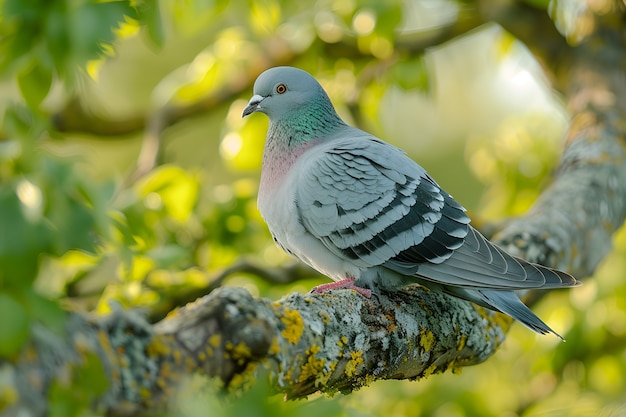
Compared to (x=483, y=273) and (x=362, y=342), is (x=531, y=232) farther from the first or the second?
(x=362, y=342)

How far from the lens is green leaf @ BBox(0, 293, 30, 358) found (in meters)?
1.24

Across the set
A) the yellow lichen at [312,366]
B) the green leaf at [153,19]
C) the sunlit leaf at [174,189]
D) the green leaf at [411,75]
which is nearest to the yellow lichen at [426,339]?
the yellow lichen at [312,366]

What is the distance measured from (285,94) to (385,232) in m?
1.07

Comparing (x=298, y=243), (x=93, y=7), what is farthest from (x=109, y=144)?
(x=93, y=7)

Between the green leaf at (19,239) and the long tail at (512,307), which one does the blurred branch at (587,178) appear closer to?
the long tail at (512,307)

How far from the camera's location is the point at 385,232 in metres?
3.25

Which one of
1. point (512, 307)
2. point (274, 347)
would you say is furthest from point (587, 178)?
point (274, 347)

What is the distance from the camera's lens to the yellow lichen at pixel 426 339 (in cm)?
278

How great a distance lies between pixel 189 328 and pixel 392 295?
139 cm

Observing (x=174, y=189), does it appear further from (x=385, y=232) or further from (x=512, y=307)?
(x=512, y=307)

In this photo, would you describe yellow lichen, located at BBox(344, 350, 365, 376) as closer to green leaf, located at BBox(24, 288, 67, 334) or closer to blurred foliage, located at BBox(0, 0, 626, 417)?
blurred foliage, located at BBox(0, 0, 626, 417)

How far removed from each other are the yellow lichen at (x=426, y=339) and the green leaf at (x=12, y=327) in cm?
172

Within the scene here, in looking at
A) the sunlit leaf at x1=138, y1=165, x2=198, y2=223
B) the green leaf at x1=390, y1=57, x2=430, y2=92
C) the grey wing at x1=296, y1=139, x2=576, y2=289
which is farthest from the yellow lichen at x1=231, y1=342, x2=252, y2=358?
the green leaf at x1=390, y1=57, x2=430, y2=92

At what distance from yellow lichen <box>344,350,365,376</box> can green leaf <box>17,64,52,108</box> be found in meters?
1.24
